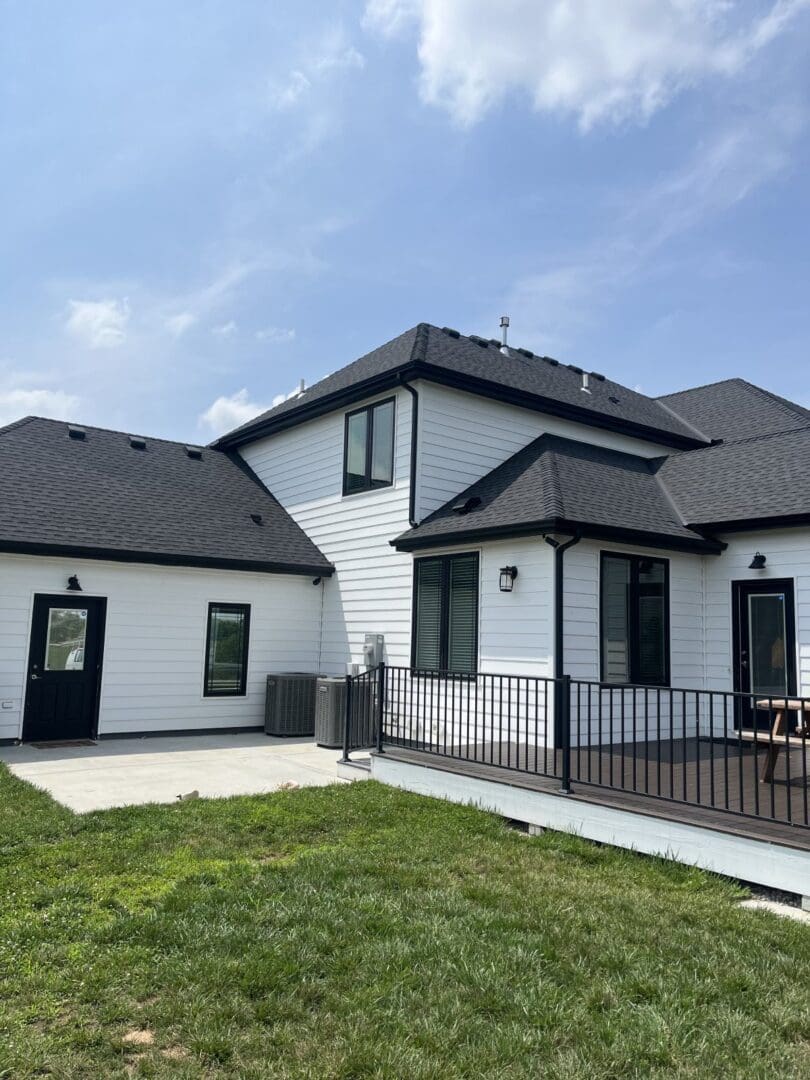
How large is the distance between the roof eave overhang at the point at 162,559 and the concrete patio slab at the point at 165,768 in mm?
2655

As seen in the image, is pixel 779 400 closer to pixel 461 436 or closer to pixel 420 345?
pixel 461 436

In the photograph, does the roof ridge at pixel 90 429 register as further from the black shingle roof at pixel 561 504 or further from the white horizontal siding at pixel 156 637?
the black shingle roof at pixel 561 504

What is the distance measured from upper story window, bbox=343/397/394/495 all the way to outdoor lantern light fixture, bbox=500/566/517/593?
311cm

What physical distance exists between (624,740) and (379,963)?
5849 mm

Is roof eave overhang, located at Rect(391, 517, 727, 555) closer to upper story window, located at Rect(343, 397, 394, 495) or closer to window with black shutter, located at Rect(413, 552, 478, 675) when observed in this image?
window with black shutter, located at Rect(413, 552, 478, 675)

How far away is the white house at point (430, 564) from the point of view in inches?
363

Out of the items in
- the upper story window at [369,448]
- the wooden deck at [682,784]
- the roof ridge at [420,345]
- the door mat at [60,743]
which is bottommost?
the door mat at [60,743]

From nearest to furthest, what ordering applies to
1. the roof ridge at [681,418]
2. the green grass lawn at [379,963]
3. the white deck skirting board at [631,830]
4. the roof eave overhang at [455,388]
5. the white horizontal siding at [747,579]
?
the green grass lawn at [379,963]
the white deck skirting board at [631,830]
the white horizontal siding at [747,579]
the roof eave overhang at [455,388]
the roof ridge at [681,418]

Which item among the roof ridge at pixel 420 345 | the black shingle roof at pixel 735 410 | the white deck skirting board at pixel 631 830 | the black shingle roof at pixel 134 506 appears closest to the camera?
the white deck skirting board at pixel 631 830

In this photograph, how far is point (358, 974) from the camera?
133 inches

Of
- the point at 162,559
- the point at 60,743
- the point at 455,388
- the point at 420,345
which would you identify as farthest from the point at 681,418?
the point at 60,743

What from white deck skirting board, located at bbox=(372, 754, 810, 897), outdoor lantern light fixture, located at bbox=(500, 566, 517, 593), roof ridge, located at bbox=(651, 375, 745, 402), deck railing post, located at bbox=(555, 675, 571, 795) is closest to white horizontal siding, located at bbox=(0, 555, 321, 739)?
outdoor lantern light fixture, located at bbox=(500, 566, 517, 593)

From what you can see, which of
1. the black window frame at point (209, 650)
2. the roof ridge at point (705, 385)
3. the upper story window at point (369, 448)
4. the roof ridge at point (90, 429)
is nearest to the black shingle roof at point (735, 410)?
the roof ridge at point (705, 385)

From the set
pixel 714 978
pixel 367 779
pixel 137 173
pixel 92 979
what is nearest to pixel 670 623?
pixel 367 779
